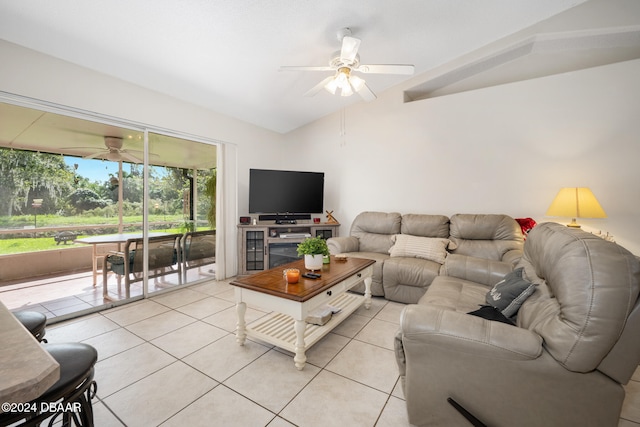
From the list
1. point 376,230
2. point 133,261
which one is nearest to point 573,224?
point 376,230

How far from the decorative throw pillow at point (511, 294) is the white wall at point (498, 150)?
207 cm

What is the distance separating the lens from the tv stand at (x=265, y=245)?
13.1 feet

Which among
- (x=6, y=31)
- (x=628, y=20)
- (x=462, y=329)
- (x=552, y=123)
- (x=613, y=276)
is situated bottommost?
(x=462, y=329)

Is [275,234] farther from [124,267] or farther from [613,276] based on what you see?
[613,276]

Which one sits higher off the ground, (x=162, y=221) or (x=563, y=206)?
(x=563, y=206)

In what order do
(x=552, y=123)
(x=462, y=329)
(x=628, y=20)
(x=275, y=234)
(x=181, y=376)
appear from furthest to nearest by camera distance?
1. (x=275, y=234)
2. (x=552, y=123)
3. (x=628, y=20)
4. (x=181, y=376)
5. (x=462, y=329)

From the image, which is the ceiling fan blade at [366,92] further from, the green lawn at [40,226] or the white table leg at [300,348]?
the green lawn at [40,226]

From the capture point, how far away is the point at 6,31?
2049mm

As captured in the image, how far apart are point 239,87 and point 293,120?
1420 mm

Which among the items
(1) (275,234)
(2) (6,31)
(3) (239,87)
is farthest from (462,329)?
(2) (6,31)

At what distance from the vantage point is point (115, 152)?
3104mm

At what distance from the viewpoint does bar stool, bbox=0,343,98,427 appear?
768mm

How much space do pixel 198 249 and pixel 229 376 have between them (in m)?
2.52

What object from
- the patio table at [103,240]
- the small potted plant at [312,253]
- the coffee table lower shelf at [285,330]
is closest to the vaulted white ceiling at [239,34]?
the patio table at [103,240]
